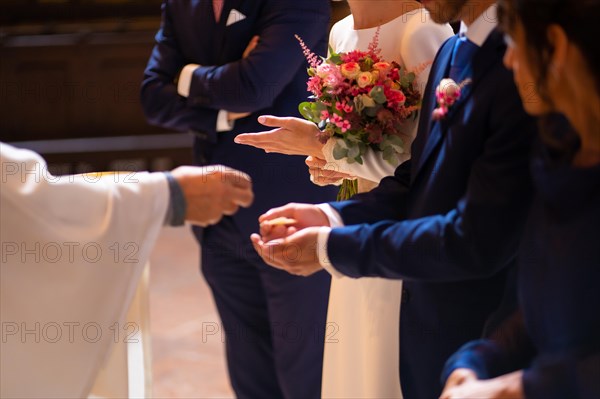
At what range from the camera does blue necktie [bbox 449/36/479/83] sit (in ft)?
6.71

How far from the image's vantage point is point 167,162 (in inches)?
299

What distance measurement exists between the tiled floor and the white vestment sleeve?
8.00 feet

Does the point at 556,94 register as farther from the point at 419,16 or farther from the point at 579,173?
the point at 419,16

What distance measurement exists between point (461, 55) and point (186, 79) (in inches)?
71.4

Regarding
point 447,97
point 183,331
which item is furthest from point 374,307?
point 183,331

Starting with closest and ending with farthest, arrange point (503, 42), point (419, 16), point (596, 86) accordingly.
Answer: point (596, 86)
point (503, 42)
point (419, 16)

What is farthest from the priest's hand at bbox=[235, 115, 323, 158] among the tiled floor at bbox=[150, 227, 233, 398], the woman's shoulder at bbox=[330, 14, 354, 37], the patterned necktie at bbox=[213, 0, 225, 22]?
the tiled floor at bbox=[150, 227, 233, 398]

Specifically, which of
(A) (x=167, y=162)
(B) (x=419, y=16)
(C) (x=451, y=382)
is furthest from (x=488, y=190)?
(A) (x=167, y=162)

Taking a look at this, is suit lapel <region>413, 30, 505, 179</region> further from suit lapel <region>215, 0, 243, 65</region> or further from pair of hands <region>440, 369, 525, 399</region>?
suit lapel <region>215, 0, 243, 65</region>

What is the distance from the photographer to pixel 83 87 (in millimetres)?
7418

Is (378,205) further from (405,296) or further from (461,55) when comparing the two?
(461,55)

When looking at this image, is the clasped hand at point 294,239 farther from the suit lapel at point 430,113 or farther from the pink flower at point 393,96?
the pink flower at point 393,96

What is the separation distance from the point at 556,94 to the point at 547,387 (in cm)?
51

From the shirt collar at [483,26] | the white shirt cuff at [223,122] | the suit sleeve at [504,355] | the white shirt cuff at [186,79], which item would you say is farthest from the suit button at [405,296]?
the white shirt cuff at [186,79]
